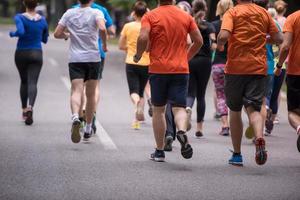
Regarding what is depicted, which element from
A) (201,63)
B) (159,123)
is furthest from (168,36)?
(201,63)

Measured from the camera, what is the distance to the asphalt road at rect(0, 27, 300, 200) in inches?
333

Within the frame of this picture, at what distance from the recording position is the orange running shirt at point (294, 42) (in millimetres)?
10570

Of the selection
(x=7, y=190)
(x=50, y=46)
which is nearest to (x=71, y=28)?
(x=7, y=190)

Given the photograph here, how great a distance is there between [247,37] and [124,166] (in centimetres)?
187

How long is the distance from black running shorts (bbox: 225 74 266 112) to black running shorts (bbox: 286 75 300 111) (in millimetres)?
520

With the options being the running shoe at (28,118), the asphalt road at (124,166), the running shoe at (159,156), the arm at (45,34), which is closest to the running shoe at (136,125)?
the asphalt road at (124,166)

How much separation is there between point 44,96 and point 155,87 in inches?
375

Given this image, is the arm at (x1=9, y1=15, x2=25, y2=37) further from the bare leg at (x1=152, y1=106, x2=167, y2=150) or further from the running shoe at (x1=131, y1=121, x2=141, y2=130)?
the bare leg at (x1=152, y1=106, x2=167, y2=150)

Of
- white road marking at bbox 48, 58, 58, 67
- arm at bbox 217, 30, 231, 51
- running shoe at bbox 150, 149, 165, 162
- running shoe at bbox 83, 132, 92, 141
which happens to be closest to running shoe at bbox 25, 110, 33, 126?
running shoe at bbox 83, 132, 92, 141

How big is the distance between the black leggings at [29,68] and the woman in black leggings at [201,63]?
277cm

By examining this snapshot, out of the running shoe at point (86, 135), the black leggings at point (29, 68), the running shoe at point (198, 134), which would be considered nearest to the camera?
the running shoe at point (86, 135)

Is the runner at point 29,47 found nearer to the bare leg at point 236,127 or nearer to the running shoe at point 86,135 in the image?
the running shoe at point 86,135

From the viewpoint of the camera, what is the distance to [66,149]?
11547mm

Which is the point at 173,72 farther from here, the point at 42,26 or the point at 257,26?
the point at 42,26
